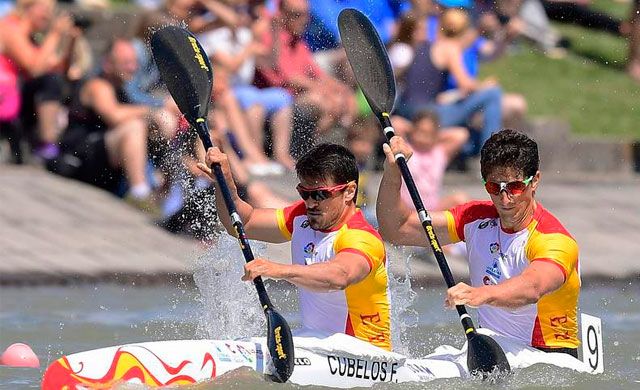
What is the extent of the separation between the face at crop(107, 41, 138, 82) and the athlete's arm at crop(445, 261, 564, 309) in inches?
245

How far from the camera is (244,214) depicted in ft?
24.2

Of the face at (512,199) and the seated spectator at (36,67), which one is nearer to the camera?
the face at (512,199)

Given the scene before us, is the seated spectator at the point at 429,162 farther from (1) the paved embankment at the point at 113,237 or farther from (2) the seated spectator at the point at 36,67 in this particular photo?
(2) the seated spectator at the point at 36,67

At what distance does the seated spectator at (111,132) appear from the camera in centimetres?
1198

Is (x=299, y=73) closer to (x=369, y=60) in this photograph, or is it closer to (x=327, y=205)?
(x=369, y=60)

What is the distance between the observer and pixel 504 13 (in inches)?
587

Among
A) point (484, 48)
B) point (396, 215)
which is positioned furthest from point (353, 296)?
point (484, 48)

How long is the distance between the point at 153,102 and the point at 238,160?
85 centimetres

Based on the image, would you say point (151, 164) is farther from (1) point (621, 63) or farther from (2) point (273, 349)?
(1) point (621, 63)

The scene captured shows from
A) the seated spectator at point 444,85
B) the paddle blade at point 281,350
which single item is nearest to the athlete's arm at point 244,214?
the paddle blade at point 281,350

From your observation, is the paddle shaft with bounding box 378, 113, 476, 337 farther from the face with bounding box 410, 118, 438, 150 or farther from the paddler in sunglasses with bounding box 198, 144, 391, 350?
the face with bounding box 410, 118, 438, 150

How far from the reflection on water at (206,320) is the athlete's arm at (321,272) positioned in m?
0.48

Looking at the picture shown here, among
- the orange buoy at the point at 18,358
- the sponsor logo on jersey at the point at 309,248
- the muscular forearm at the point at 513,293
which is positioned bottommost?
the orange buoy at the point at 18,358

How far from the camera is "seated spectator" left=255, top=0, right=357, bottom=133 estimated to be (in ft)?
39.7
